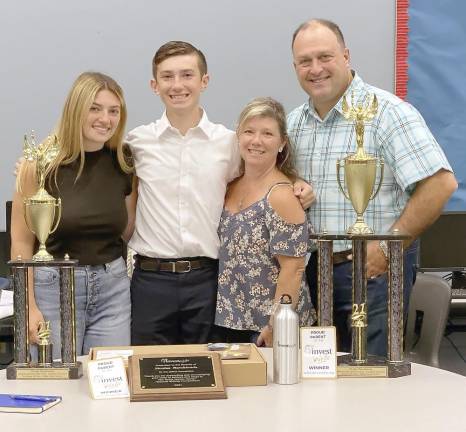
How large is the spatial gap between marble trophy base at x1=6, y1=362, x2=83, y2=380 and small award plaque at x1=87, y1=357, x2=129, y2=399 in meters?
0.14

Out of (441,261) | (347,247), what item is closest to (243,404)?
(347,247)

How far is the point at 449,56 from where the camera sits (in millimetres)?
4062

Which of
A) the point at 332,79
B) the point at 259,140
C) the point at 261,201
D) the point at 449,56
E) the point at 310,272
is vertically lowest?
the point at 310,272

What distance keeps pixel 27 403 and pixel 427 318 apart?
175 cm

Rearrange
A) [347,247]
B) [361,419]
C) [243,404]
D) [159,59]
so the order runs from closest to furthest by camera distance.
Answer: [361,419] → [243,404] → [347,247] → [159,59]

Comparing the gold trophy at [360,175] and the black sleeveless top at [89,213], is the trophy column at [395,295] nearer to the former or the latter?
the gold trophy at [360,175]

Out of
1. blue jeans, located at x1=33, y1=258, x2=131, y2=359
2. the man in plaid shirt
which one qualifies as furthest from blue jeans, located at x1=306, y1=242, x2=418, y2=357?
blue jeans, located at x1=33, y1=258, x2=131, y2=359

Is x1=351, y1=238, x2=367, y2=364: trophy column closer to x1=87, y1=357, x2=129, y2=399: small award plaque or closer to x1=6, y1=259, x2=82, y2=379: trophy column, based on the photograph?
x1=87, y1=357, x2=129, y2=399: small award plaque

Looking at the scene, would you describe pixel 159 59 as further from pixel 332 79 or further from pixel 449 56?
pixel 449 56

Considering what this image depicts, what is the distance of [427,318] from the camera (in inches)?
117

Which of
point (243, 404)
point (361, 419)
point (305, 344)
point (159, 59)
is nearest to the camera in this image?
point (361, 419)

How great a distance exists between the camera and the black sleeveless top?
8.05ft

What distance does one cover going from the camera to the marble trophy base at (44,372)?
6.38 ft

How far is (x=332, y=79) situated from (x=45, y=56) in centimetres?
205
